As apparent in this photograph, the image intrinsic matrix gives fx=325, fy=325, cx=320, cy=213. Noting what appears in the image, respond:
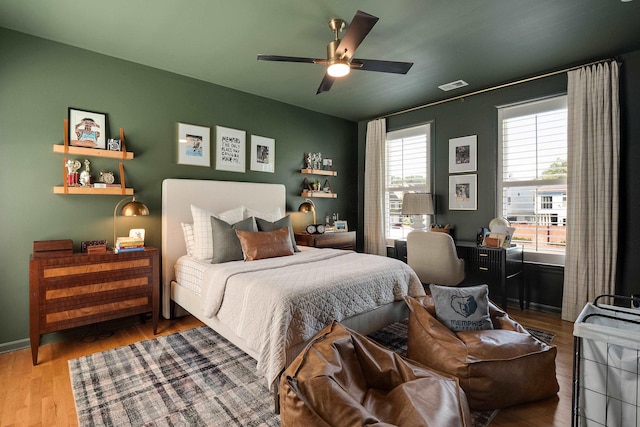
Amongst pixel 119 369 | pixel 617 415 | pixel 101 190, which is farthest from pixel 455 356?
pixel 101 190

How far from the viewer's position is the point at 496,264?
3.48 m

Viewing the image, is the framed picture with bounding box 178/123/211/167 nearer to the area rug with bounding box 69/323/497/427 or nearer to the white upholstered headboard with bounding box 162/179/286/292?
the white upholstered headboard with bounding box 162/179/286/292

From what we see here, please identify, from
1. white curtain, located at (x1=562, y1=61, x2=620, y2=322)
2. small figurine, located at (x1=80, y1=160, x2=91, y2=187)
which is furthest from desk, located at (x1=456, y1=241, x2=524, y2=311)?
small figurine, located at (x1=80, y1=160, x2=91, y2=187)

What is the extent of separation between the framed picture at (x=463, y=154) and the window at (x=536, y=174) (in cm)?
31

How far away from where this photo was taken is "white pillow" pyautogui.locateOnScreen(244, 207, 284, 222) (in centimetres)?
371

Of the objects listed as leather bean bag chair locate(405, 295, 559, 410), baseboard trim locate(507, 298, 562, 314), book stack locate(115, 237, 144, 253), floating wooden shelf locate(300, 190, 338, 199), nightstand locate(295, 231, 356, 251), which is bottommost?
baseboard trim locate(507, 298, 562, 314)

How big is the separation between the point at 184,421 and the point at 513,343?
6.35ft

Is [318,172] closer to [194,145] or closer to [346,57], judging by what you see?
[194,145]

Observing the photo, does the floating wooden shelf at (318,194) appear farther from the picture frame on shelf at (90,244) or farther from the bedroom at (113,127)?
the picture frame on shelf at (90,244)

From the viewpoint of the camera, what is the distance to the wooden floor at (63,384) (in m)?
1.81

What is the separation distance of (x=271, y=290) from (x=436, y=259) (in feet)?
7.20

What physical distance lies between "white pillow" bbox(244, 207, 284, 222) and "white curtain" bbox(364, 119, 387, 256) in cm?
167

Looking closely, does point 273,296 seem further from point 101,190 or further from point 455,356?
point 101,190

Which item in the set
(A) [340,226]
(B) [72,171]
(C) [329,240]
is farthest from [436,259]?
(B) [72,171]
